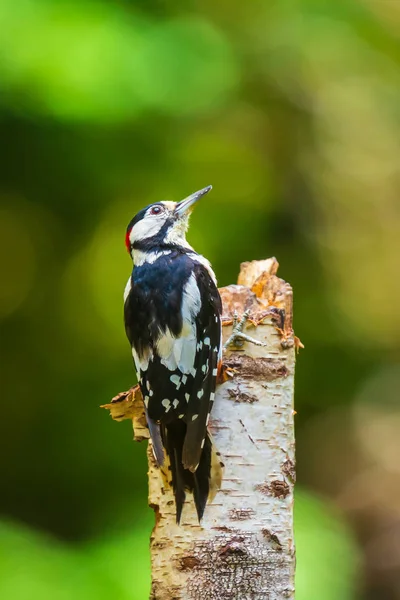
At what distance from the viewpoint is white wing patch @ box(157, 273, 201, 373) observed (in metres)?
2.19

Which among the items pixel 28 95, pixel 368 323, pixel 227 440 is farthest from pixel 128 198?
pixel 227 440

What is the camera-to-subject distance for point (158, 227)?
8.51ft

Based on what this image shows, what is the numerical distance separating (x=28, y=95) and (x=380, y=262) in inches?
111

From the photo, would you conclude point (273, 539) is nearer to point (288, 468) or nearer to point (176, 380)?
point (288, 468)

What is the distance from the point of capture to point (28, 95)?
383 cm

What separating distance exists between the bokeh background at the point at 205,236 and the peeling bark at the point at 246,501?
1441 mm

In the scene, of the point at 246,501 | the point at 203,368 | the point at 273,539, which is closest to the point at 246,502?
the point at 246,501

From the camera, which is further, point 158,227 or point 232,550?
point 158,227

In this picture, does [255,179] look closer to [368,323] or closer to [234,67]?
[234,67]

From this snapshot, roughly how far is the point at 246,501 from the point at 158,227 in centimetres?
97

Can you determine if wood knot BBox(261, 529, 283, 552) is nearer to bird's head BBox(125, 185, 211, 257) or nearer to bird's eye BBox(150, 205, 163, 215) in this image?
bird's head BBox(125, 185, 211, 257)

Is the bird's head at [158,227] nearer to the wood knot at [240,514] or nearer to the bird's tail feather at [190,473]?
the bird's tail feather at [190,473]

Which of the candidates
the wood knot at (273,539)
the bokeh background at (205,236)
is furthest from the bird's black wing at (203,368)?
the bokeh background at (205,236)

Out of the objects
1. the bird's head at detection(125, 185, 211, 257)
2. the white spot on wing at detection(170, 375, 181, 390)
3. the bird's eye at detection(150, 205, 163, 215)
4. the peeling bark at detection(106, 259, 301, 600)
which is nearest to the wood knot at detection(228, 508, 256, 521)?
the peeling bark at detection(106, 259, 301, 600)
